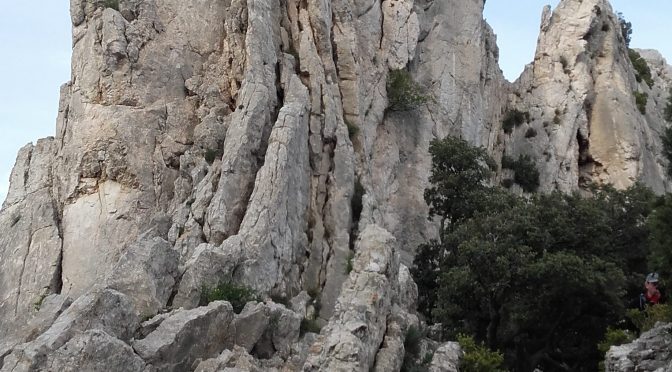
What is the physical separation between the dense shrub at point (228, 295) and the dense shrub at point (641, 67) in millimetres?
53453

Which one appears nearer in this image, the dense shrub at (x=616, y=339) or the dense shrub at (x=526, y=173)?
the dense shrub at (x=616, y=339)

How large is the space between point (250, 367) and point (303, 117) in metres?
14.9

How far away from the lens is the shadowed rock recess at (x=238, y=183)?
91.1ft

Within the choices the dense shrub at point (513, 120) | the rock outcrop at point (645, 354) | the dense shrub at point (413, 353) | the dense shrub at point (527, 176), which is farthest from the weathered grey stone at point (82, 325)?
the dense shrub at point (513, 120)

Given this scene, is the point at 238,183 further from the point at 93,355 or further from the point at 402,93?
the point at 402,93

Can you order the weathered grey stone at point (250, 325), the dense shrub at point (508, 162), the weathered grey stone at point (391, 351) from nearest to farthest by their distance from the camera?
the weathered grey stone at point (250, 325) < the weathered grey stone at point (391, 351) < the dense shrub at point (508, 162)

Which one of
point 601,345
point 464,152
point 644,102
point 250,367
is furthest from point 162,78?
point 644,102

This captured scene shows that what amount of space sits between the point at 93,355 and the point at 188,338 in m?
3.45

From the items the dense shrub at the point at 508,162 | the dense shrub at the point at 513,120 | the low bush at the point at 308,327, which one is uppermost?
the dense shrub at the point at 513,120

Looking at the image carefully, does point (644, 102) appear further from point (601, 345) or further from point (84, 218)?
point (84, 218)

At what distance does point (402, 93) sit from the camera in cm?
4997

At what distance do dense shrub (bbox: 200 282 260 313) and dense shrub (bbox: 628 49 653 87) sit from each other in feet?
175

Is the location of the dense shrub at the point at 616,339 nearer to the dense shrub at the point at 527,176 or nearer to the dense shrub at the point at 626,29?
the dense shrub at the point at 527,176

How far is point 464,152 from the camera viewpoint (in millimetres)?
46469
